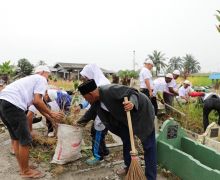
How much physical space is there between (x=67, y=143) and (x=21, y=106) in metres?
0.92

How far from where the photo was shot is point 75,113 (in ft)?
14.4

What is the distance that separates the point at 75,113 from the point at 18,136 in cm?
102

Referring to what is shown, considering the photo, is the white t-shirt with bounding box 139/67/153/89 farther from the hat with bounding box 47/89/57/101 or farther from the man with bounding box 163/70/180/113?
the hat with bounding box 47/89/57/101

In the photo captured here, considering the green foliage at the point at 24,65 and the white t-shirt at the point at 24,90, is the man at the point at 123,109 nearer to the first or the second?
the white t-shirt at the point at 24,90

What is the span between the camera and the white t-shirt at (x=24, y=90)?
370cm

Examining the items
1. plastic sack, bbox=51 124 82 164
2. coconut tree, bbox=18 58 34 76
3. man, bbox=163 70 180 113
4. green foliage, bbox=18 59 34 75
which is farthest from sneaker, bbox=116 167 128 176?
green foliage, bbox=18 59 34 75

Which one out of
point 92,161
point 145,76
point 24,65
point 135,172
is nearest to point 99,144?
point 92,161

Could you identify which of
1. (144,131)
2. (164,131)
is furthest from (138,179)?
(164,131)

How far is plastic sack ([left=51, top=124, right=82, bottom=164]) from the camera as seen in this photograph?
4.09 m

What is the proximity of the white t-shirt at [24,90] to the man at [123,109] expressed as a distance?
2.70ft

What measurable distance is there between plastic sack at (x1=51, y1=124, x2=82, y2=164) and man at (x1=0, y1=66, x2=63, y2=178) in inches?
15.4

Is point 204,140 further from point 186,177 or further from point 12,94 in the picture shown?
point 12,94

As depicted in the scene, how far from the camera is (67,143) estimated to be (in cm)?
413

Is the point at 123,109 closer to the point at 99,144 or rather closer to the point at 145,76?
the point at 99,144
